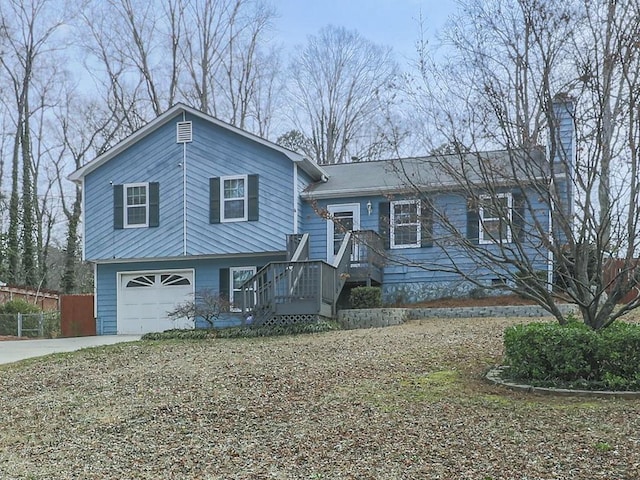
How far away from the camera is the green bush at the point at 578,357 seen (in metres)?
7.34

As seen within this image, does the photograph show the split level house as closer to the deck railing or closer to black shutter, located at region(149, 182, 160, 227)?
black shutter, located at region(149, 182, 160, 227)

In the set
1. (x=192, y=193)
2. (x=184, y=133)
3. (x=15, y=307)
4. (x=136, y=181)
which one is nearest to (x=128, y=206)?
(x=136, y=181)

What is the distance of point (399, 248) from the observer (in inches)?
692

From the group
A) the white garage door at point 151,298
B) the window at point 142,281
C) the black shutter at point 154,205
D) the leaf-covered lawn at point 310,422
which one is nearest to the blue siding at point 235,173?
the black shutter at point 154,205

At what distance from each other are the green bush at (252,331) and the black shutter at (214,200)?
3.55 meters

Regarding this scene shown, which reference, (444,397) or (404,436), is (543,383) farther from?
(404,436)

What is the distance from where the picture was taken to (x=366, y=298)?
15.7m

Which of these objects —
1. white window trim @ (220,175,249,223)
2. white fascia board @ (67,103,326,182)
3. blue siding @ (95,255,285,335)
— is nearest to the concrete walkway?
blue siding @ (95,255,285,335)

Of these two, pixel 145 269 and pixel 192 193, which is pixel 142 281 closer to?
pixel 145 269

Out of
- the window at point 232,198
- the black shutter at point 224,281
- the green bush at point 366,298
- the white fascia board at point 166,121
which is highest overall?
the white fascia board at point 166,121

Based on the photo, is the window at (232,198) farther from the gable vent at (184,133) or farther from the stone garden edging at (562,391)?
the stone garden edging at (562,391)

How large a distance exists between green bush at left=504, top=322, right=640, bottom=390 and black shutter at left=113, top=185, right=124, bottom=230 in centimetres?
1321

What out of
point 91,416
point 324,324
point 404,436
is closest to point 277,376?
point 91,416

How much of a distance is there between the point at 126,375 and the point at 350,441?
467 cm
